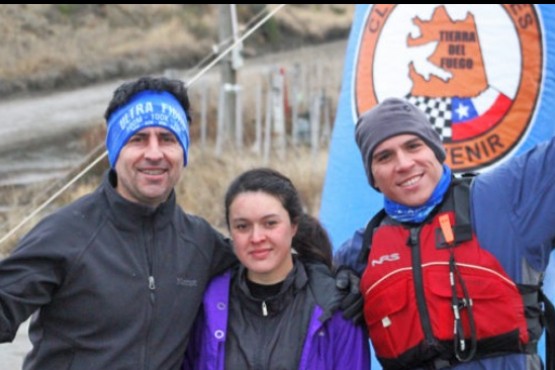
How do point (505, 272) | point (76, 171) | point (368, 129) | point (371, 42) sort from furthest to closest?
point (76, 171) < point (371, 42) < point (368, 129) < point (505, 272)

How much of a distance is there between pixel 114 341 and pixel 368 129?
101 centimetres

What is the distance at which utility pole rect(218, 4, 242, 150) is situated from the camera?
1117cm

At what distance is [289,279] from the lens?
9.35ft

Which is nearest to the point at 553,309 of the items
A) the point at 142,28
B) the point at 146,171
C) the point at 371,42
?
the point at 146,171

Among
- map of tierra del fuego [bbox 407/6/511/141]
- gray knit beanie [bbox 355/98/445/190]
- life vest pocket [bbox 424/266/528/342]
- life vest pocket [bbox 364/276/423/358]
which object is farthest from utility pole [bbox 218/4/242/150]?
life vest pocket [bbox 424/266/528/342]

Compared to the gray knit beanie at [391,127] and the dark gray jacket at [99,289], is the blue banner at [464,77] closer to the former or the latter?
the gray knit beanie at [391,127]

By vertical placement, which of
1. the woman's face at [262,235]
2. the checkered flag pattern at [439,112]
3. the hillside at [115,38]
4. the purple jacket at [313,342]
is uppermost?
the hillside at [115,38]

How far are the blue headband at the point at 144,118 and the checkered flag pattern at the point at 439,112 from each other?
2.08 meters

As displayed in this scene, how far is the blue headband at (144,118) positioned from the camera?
2703 mm

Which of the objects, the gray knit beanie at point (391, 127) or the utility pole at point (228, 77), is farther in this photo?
the utility pole at point (228, 77)

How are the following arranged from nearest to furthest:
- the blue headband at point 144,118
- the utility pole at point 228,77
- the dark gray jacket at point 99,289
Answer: the dark gray jacket at point 99,289 < the blue headband at point 144,118 < the utility pole at point 228,77

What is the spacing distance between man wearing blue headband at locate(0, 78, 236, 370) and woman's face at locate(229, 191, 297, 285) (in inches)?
5.0

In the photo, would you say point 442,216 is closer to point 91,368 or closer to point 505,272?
point 505,272

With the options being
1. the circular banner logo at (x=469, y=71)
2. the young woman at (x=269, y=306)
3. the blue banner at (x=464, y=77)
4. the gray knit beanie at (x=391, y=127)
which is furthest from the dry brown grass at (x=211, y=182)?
the gray knit beanie at (x=391, y=127)
